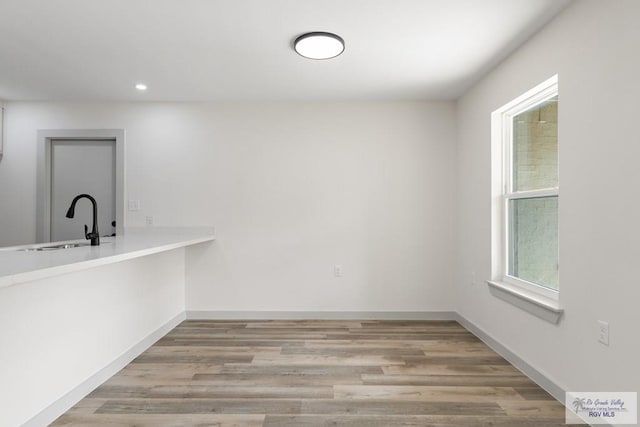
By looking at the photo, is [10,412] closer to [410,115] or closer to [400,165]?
[400,165]

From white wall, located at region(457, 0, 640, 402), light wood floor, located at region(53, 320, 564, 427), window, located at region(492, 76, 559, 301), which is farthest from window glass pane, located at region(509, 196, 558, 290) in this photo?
light wood floor, located at region(53, 320, 564, 427)

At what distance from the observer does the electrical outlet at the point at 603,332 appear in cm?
182

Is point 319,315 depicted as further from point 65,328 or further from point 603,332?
point 603,332

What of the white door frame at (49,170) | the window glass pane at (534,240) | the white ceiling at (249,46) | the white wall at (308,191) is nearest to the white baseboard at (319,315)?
the white wall at (308,191)

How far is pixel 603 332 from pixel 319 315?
2.58 meters

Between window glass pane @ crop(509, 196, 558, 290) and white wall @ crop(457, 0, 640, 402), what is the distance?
0.25m

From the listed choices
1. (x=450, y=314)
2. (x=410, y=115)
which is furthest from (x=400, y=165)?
(x=450, y=314)

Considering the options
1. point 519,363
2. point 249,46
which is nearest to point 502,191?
point 519,363

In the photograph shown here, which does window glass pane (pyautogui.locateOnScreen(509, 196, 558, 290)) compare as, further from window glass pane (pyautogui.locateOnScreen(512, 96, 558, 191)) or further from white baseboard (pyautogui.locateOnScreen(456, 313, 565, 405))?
white baseboard (pyautogui.locateOnScreen(456, 313, 565, 405))

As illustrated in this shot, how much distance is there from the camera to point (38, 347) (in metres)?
1.92

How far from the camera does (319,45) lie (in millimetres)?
2512

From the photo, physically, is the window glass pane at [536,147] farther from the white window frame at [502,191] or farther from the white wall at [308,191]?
the white wall at [308,191]

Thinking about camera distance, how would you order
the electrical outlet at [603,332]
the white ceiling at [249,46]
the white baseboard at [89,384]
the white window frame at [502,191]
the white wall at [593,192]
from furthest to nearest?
the white window frame at [502,191] < the white ceiling at [249,46] < the white baseboard at [89,384] < the electrical outlet at [603,332] < the white wall at [593,192]

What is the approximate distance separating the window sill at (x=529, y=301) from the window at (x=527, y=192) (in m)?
0.06
